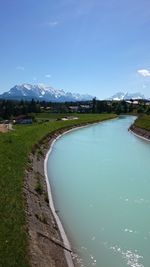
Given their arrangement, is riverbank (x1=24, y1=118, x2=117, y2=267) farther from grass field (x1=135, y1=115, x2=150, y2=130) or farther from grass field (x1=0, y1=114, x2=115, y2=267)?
grass field (x1=135, y1=115, x2=150, y2=130)

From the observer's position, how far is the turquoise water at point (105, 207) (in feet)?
50.8

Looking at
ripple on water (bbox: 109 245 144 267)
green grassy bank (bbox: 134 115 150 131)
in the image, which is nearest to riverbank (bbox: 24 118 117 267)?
ripple on water (bbox: 109 245 144 267)

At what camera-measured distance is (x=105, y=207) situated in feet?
72.8

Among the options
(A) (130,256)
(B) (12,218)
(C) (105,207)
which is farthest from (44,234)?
(C) (105,207)

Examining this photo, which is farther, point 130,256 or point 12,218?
point 12,218

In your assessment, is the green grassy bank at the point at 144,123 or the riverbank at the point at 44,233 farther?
the green grassy bank at the point at 144,123

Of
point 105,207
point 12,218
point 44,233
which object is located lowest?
point 105,207

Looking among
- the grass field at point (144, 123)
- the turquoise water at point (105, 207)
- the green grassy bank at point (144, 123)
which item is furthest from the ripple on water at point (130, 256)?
the grass field at point (144, 123)

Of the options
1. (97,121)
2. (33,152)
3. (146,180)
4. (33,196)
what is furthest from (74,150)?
(97,121)

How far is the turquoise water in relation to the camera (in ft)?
50.8

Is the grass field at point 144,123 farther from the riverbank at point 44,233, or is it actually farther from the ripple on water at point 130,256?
the ripple on water at point 130,256

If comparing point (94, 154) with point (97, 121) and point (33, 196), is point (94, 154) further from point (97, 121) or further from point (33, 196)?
point (97, 121)

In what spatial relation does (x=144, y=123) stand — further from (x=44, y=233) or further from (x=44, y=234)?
(x=44, y=234)

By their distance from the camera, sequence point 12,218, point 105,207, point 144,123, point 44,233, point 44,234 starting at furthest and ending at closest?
point 144,123 → point 105,207 → point 44,233 → point 44,234 → point 12,218
